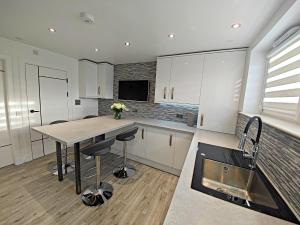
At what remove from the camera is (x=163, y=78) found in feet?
9.04

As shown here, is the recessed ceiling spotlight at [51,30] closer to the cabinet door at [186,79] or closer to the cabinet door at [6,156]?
the cabinet door at [186,79]

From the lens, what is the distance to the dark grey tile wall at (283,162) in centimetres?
77

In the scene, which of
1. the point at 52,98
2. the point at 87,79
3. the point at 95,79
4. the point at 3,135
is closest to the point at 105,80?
the point at 95,79

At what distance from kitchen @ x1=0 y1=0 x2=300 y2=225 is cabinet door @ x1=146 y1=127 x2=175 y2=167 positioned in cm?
2

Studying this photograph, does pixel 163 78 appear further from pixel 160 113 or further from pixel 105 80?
pixel 105 80

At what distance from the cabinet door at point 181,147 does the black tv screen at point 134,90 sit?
1298 mm

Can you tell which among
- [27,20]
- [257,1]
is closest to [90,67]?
[27,20]

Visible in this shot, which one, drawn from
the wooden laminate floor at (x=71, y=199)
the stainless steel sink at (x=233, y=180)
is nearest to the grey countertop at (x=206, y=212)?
the stainless steel sink at (x=233, y=180)

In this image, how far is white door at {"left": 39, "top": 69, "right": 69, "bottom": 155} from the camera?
2.91 metres

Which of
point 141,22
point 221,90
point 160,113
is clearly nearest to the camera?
point 141,22

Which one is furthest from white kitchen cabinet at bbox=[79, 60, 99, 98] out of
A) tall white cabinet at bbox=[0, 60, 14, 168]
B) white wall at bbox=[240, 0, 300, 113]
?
white wall at bbox=[240, 0, 300, 113]

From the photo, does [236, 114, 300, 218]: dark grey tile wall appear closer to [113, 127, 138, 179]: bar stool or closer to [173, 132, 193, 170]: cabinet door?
[173, 132, 193, 170]: cabinet door

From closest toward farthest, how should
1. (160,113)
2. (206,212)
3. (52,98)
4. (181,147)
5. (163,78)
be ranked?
(206,212)
(181,147)
(163,78)
(52,98)
(160,113)

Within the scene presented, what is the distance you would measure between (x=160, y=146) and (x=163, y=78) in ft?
4.52
